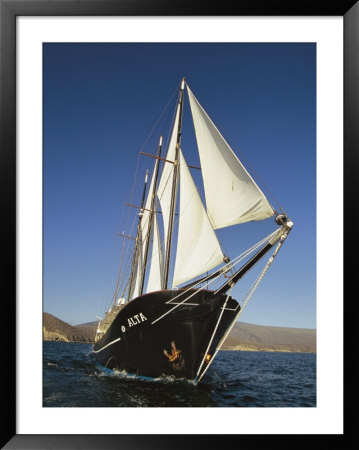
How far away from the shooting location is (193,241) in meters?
11.2

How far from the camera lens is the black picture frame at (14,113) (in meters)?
5.79

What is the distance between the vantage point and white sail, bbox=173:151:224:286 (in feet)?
34.7

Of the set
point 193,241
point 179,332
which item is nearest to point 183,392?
point 179,332

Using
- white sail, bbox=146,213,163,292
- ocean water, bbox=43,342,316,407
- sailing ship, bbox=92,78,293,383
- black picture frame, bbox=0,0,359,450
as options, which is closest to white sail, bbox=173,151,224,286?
sailing ship, bbox=92,78,293,383

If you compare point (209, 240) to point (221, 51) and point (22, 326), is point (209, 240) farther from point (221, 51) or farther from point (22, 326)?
point (22, 326)

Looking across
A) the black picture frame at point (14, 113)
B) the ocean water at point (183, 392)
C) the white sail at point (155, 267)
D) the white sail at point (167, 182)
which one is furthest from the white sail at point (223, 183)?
the white sail at point (155, 267)

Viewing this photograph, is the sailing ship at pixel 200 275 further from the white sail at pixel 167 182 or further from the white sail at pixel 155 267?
the white sail at pixel 155 267

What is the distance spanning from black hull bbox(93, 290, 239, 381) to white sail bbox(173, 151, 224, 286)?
26.4 inches

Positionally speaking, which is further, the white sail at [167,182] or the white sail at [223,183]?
the white sail at [167,182]

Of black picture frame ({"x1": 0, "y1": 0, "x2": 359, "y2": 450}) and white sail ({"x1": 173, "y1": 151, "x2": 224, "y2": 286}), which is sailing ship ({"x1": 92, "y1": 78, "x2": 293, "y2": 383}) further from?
black picture frame ({"x1": 0, "y1": 0, "x2": 359, "y2": 450})

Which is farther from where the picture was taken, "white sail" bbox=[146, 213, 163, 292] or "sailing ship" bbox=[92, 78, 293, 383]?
"white sail" bbox=[146, 213, 163, 292]

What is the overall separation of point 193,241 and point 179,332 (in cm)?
253

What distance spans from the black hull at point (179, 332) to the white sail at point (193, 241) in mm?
671

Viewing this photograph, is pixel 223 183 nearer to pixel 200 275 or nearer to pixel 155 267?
pixel 200 275
